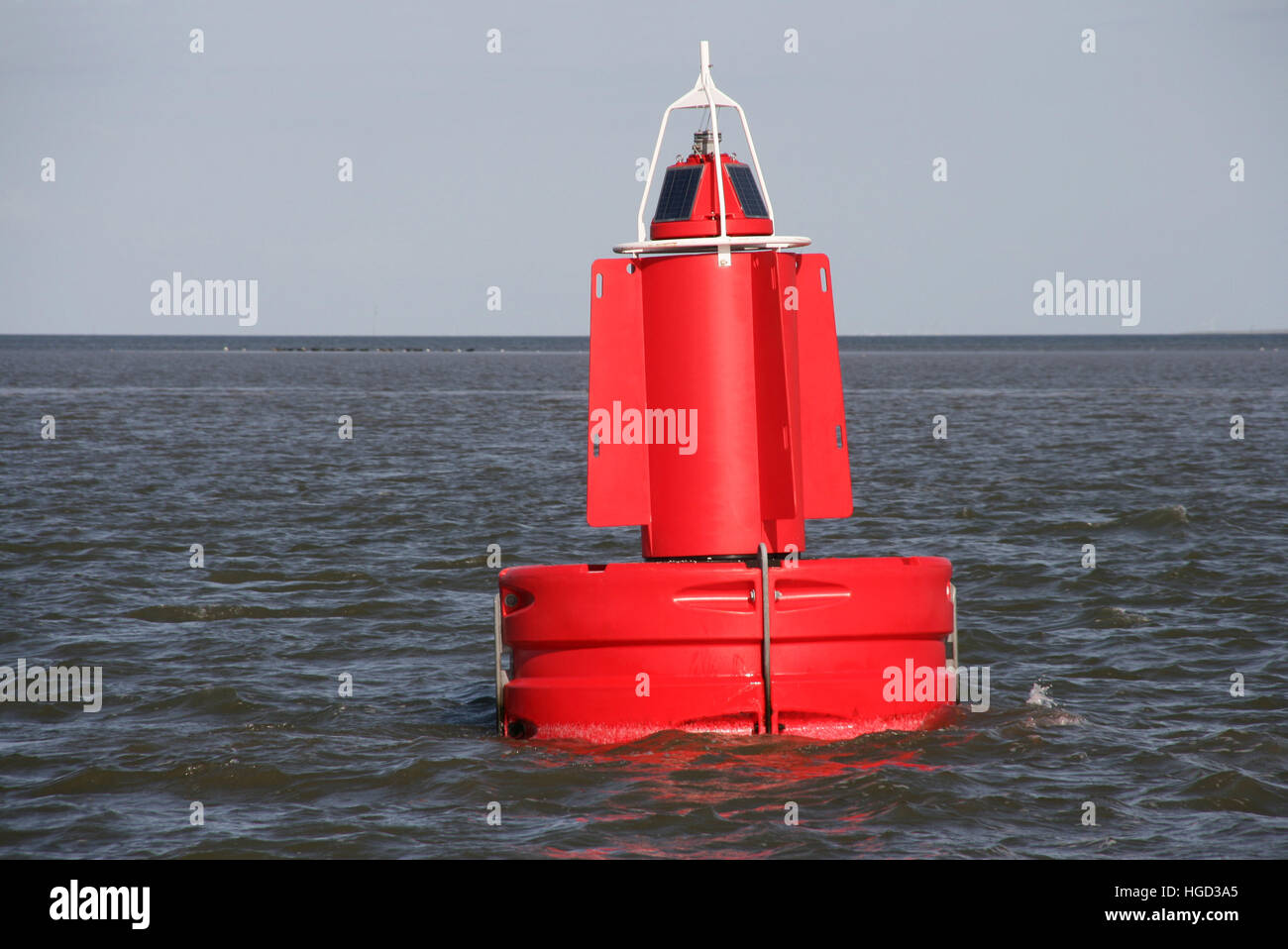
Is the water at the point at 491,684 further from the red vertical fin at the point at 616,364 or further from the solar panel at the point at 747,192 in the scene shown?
the solar panel at the point at 747,192

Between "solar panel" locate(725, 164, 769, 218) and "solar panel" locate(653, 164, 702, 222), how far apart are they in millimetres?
227

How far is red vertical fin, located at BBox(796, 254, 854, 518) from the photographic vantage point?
9508mm

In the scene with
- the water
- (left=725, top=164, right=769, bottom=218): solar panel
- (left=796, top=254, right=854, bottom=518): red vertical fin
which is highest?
(left=725, top=164, right=769, bottom=218): solar panel

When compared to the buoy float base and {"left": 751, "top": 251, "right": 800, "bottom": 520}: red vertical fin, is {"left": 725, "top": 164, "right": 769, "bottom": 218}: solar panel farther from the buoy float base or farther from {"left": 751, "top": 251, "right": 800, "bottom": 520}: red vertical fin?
the buoy float base

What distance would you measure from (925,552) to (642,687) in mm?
9589

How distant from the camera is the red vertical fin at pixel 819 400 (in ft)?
31.2

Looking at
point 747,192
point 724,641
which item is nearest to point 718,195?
point 747,192

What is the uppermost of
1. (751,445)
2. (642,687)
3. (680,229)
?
(680,229)

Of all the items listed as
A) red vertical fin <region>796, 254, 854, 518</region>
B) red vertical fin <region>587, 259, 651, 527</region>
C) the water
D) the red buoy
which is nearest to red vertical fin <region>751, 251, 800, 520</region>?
the red buoy

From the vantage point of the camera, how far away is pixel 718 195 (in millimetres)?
9219

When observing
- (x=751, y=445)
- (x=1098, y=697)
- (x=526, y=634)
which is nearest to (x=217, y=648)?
(x=526, y=634)

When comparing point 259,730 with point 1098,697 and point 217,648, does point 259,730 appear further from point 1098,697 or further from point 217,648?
point 1098,697

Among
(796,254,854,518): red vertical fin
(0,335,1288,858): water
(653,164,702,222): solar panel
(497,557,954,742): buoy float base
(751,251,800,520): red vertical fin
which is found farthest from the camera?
(796,254,854,518): red vertical fin
